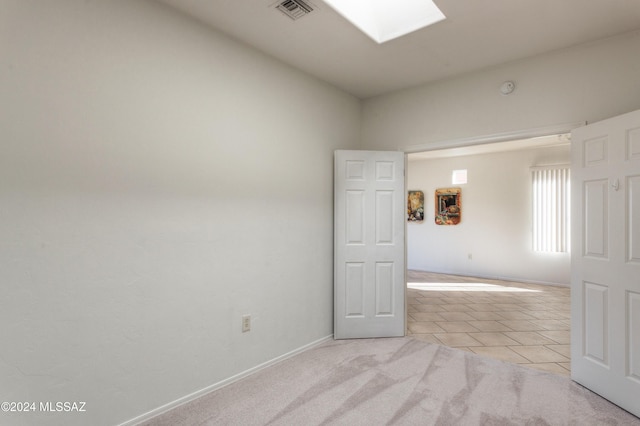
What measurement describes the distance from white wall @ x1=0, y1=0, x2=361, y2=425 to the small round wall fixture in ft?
6.35

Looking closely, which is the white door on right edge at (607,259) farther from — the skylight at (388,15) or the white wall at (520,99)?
the skylight at (388,15)

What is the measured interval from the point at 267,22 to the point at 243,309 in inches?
86.6

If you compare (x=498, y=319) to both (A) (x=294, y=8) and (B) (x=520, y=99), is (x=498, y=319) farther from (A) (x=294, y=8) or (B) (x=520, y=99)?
(A) (x=294, y=8)

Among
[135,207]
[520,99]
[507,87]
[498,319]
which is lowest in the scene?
[498,319]

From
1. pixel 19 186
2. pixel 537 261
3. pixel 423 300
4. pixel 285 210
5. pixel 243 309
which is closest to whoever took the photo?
pixel 19 186

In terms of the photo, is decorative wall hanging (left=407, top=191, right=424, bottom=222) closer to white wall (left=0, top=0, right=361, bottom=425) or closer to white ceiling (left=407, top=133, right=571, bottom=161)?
white ceiling (left=407, top=133, right=571, bottom=161)

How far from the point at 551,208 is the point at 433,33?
5459mm

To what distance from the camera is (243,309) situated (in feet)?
8.75

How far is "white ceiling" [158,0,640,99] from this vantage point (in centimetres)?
221

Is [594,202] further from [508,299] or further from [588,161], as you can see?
[508,299]

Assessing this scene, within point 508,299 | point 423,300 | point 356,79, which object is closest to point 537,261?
point 508,299

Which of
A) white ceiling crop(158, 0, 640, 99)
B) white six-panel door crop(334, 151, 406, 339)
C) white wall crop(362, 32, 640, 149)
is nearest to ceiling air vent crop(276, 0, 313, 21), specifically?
white ceiling crop(158, 0, 640, 99)

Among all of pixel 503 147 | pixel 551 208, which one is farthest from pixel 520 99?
pixel 551 208

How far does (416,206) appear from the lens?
8219 mm
